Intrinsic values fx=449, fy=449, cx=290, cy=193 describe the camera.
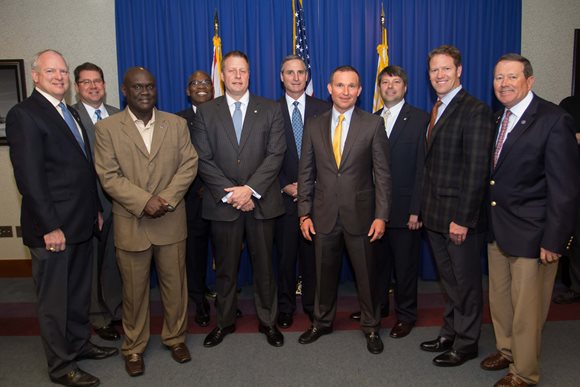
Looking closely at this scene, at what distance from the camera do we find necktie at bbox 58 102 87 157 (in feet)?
9.38

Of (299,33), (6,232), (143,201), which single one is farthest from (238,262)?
(6,232)

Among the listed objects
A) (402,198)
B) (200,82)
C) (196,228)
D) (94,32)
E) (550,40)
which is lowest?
(196,228)

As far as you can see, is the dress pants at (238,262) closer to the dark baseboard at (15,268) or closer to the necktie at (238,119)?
the necktie at (238,119)

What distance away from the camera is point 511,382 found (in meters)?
2.65

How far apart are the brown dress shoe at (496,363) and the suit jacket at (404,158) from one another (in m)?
1.05

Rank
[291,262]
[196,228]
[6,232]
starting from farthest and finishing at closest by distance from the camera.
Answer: [6,232]
[196,228]
[291,262]

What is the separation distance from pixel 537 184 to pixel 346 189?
3.71 ft

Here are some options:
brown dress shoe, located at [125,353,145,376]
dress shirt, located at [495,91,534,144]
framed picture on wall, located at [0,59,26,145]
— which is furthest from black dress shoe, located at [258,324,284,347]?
framed picture on wall, located at [0,59,26,145]

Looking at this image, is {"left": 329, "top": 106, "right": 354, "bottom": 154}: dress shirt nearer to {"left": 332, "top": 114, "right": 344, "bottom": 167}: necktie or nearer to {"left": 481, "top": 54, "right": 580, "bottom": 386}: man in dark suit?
{"left": 332, "top": 114, "right": 344, "bottom": 167}: necktie

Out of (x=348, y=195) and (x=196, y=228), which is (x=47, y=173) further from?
(x=348, y=195)

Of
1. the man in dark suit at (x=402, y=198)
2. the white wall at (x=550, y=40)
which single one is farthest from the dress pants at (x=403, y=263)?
the white wall at (x=550, y=40)

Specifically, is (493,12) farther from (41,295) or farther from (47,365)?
(47,365)

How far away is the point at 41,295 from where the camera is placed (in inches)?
109

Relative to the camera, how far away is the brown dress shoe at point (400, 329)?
11.1 feet
